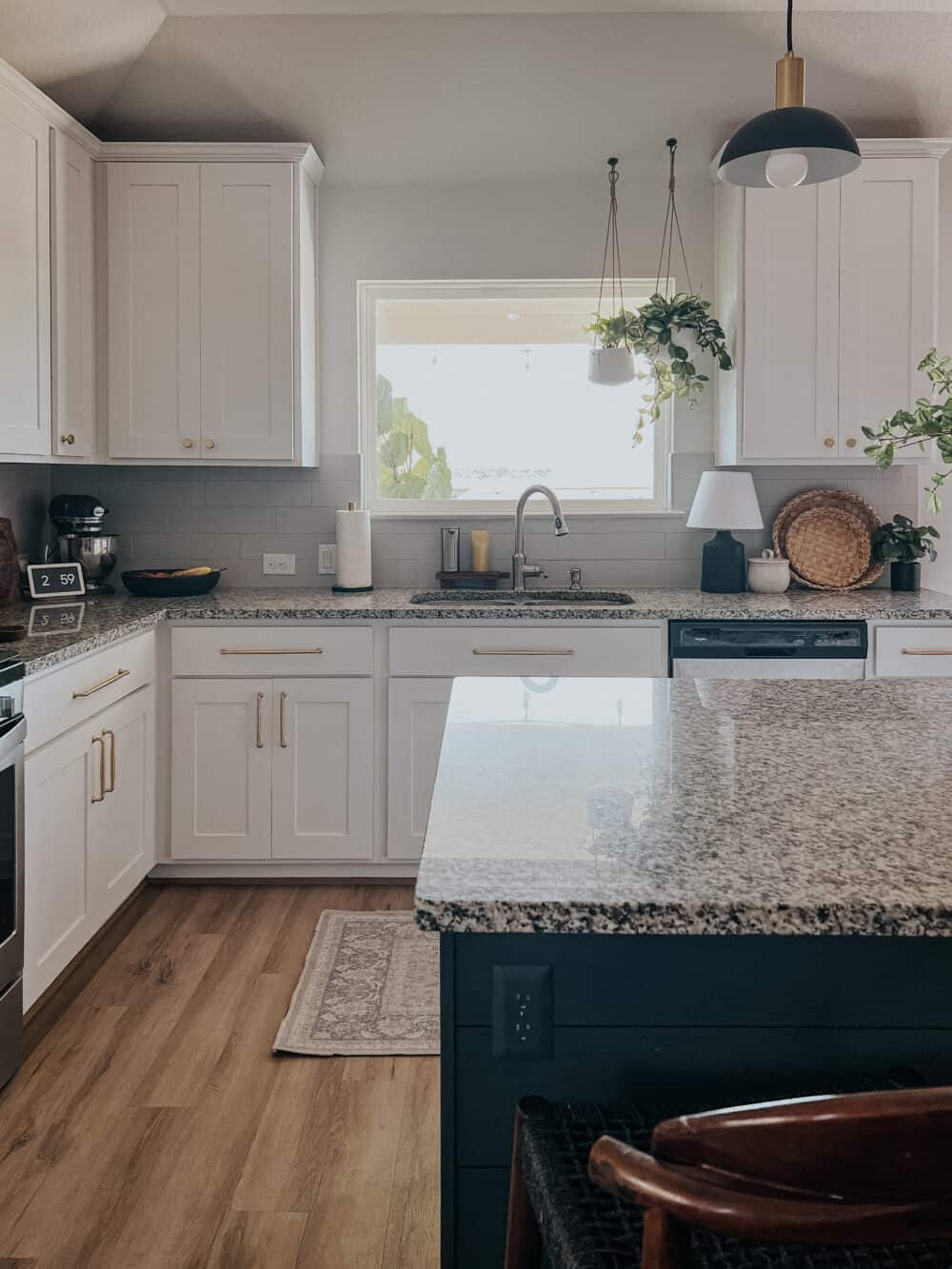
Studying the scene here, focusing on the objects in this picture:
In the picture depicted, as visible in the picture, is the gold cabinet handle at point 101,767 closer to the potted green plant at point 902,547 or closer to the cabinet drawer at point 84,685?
the cabinet drawer at point 84,685

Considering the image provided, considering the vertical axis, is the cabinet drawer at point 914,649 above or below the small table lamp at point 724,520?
below

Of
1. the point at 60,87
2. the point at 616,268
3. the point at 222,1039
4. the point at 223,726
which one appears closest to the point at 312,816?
the point at 223,726

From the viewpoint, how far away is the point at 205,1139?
2.24 meters

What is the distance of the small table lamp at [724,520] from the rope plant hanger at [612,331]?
1.64 feet

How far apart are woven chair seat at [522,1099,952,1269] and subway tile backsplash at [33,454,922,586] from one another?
10.8ft

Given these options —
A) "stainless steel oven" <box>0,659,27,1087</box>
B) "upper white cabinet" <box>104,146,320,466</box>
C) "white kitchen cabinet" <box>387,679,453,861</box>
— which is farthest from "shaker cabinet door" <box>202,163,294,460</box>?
"stainless steel oven" <box>0,659,27,1087</box>

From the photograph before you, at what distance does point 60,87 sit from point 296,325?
112 cm

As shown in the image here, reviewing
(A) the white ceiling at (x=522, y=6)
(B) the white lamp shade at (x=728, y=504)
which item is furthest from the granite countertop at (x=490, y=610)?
(A) the white ceiling at (x=522, y=6)

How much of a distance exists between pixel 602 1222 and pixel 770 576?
3.27m

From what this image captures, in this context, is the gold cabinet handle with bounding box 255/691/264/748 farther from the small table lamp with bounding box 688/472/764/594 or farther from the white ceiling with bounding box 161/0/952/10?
the white ceiling with bounding box 161/0/952/10

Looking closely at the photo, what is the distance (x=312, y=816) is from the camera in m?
3.75

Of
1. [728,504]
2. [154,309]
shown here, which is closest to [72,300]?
[154,309]

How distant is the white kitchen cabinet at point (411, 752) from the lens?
12.2 ft

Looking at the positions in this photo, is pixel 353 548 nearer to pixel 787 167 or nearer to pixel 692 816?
pixel 787 167
